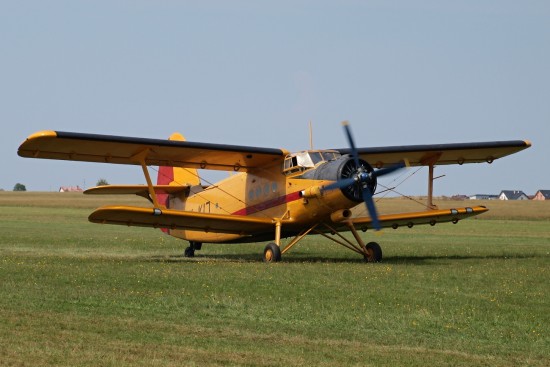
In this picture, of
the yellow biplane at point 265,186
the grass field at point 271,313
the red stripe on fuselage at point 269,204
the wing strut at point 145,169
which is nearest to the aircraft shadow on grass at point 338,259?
the yellow biplane at point 265,186

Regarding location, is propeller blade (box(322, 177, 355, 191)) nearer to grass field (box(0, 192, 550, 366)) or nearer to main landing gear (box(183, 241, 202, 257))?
grass field (box(0, 192, 550, 366))

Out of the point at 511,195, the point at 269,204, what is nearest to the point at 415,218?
the point at 269,204

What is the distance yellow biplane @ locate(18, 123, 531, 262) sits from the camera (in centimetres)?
2183

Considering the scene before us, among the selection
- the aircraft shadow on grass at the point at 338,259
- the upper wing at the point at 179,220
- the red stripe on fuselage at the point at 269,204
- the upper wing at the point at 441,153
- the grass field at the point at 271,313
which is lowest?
the grass field at the point at 271,313

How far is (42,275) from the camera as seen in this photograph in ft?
59.6

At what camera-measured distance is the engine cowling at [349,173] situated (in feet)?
70.3

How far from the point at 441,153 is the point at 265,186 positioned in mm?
5591

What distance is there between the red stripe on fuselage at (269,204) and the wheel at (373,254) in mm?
2547

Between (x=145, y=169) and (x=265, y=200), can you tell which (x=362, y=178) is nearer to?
(x=265, y=200)

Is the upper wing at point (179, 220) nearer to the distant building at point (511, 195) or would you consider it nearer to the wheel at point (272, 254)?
the wheel at point (272, 254)

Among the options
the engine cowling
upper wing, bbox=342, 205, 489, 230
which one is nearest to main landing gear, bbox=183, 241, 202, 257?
upper wing, bbox=342, 205, 489, 230

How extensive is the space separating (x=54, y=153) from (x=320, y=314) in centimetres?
1105

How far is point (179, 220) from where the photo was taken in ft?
74.7

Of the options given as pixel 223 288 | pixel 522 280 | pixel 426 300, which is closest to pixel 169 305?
pixel 223 288
